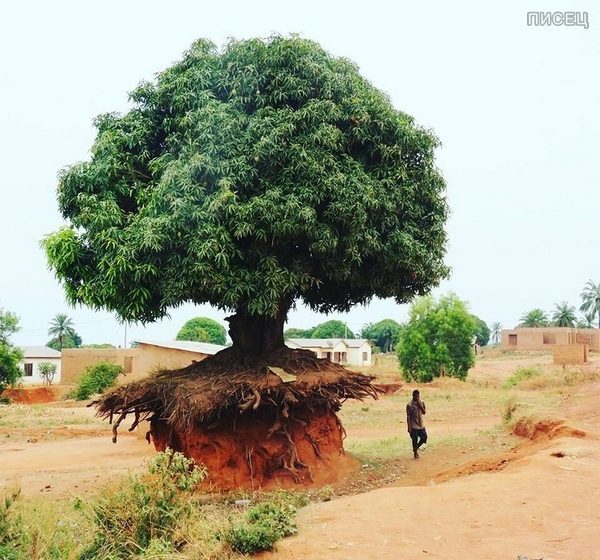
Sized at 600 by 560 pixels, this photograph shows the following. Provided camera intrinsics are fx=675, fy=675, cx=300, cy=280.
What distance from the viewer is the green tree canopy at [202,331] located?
65525 millimetres

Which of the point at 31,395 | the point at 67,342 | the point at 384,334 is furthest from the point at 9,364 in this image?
the point at 384,334

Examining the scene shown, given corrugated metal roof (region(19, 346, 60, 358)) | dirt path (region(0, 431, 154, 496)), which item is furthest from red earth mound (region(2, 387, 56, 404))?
dirt path (region(0, 431, 154, 496))

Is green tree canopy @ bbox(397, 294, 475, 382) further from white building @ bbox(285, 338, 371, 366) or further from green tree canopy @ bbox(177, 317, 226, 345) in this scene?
green tree canopy @ bbox(177, 317, 226, 345)

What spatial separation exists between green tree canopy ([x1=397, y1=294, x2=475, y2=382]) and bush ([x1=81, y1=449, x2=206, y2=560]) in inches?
1342

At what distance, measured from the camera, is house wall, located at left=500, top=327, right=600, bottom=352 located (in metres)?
64.7

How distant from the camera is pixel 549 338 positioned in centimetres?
6725

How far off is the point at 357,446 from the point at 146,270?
9055 mm

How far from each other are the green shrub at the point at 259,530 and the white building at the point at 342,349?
52.6m

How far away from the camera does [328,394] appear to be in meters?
13.3

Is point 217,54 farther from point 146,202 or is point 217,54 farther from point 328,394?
point 328,394

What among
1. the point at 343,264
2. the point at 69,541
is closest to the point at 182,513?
the point at 69,541

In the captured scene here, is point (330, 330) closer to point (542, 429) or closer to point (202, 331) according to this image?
point (202, 331)

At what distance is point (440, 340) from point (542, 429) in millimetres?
25822

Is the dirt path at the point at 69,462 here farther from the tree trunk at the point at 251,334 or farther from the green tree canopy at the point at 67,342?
the green tree canopy at the point at 67,342
